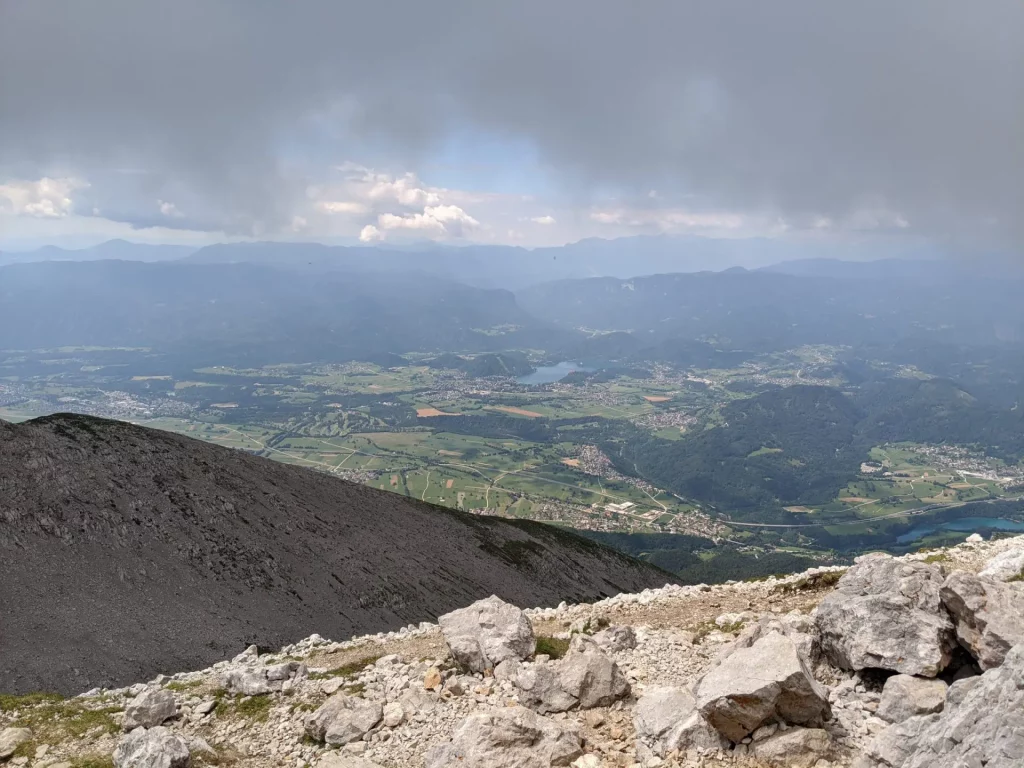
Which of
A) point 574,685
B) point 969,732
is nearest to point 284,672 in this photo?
point 574,685

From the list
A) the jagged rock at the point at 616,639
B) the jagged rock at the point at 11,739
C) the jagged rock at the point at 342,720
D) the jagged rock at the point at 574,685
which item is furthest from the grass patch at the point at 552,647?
the jagged rock at the point at 11,739

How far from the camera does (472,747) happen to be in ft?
42.1

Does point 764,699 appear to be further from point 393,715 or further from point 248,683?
point 248,683

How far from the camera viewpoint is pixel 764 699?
11961 millimetres

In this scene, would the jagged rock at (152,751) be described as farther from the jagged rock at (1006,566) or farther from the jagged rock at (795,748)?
the jagged rock at (1006,566)

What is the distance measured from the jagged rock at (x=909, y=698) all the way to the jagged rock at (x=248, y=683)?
1814 cm

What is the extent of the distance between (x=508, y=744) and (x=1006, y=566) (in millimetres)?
21060

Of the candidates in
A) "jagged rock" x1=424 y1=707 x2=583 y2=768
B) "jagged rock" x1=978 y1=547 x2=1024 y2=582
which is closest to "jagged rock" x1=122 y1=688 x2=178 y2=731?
"jagged rock" x1=424 y1=707 x2=583 y2=768

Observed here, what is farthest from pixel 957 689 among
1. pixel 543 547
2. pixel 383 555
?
pixel 543 547

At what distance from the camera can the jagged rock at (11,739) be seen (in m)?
17.6

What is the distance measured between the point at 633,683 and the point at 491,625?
5.09 metres

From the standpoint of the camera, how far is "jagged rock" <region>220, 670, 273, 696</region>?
19688 mm

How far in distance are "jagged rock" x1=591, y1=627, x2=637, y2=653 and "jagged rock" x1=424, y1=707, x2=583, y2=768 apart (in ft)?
18.7

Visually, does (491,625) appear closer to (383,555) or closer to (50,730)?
(50,730)
